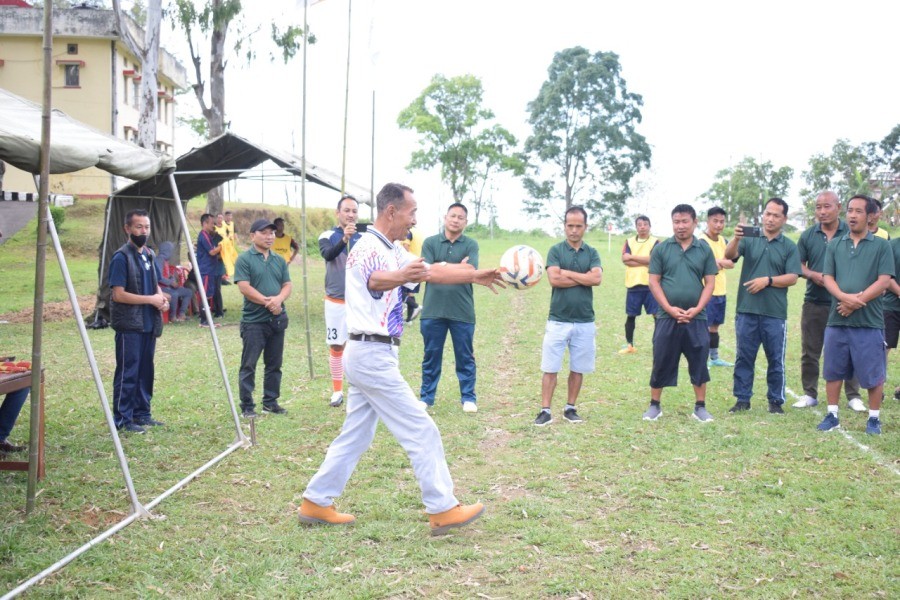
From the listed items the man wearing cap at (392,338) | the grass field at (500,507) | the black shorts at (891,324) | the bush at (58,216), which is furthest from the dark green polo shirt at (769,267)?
the bush at (58,216)

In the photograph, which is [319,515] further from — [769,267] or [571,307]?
[769,267]

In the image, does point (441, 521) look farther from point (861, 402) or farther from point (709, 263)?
point (861, 402)

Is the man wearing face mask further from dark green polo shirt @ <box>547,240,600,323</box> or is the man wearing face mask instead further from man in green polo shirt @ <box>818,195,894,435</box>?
man in green polo shirt @ <box>818,195,894,435</box>

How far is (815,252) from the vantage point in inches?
356

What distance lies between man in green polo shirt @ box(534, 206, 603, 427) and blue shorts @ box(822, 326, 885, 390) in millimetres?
2368

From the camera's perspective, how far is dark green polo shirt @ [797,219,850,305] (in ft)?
29.5

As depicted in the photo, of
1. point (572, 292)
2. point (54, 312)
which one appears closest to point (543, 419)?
point (572, 292)

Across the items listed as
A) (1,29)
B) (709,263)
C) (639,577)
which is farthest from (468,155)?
(639,577)

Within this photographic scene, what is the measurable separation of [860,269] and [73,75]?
136ft

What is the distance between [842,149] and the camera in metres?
65.9

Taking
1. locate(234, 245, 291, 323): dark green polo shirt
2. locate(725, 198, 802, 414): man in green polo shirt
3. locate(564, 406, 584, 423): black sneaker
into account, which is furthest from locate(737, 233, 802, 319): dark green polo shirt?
locate(234, 245, 291, 323): dark green polo shirt

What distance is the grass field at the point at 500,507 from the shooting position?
4.57m

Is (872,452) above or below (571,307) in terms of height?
below

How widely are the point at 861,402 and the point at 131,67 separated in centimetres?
4341
